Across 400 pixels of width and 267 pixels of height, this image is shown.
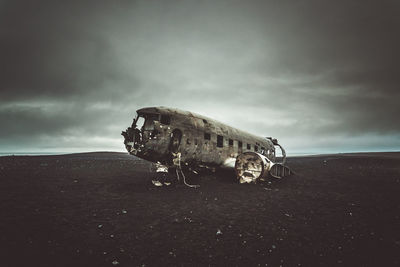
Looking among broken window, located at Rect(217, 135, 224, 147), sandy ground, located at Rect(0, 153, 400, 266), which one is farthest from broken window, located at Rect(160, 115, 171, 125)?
broken window, located at Rect(217, 135, 224, 147)

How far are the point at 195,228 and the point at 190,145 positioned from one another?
6133 mm

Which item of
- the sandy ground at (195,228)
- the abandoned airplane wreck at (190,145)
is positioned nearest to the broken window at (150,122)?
the abandoned airplane wreck at (190,145)

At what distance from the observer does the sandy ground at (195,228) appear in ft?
14.4

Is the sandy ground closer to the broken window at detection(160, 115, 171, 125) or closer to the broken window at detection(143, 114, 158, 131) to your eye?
the broken window at detection(143, 114, 158, 131)

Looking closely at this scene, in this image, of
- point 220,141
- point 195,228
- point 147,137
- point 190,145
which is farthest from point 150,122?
point 195,228

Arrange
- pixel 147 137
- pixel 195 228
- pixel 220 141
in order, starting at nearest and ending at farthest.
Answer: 1. pixel 195 228
2. pixel 147 137
3. pixel 220 141

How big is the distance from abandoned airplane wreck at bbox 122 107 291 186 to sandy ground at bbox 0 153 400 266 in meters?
2.21

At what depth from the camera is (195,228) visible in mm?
6012

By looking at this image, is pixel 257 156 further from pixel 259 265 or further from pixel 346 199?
pixel 259 265

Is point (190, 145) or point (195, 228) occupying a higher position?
point (190, 145)

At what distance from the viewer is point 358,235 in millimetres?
5586

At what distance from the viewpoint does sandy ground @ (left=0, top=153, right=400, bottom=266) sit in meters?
4.40

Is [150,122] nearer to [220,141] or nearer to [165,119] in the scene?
[165,119]

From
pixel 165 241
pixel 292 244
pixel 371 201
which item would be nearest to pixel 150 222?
pixel 165 241
